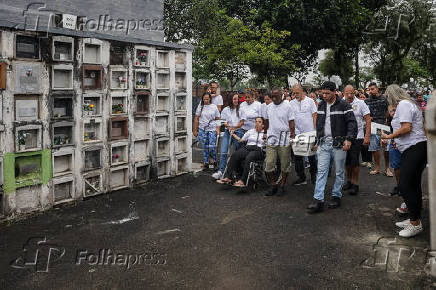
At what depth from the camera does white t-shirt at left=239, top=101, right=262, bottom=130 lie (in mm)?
8250

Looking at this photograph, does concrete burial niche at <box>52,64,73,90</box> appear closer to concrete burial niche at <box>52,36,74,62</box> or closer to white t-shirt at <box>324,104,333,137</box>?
concrete burial niche at <box>52,36,74,62</box>

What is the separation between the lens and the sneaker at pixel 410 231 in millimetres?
4871

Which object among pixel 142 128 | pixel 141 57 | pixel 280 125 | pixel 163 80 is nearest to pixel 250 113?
pixel 280 125

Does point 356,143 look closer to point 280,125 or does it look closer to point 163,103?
point 280,125

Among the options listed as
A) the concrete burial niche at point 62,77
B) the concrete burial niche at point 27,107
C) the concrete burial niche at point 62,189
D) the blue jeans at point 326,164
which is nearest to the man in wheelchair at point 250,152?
the blue jeans at point 326,164

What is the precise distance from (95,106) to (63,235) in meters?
2.59

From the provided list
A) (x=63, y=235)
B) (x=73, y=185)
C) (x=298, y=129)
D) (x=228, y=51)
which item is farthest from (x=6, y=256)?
(x=228, y=51)

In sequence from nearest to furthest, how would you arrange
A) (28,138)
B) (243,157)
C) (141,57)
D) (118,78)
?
(28,138) → (118,78) → (243,157) → (141,57)

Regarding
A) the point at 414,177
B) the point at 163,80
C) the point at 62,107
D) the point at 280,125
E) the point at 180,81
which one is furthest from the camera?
the point at 180,81

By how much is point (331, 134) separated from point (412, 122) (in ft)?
4.50

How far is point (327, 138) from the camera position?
6094 mm

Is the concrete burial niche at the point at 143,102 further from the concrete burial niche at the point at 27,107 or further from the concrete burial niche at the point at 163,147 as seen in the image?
the concrete burial niche at the point at 27,107

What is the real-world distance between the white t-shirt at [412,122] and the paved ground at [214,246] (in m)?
1.18

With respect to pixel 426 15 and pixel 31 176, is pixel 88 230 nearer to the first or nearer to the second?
pixel 31 176
